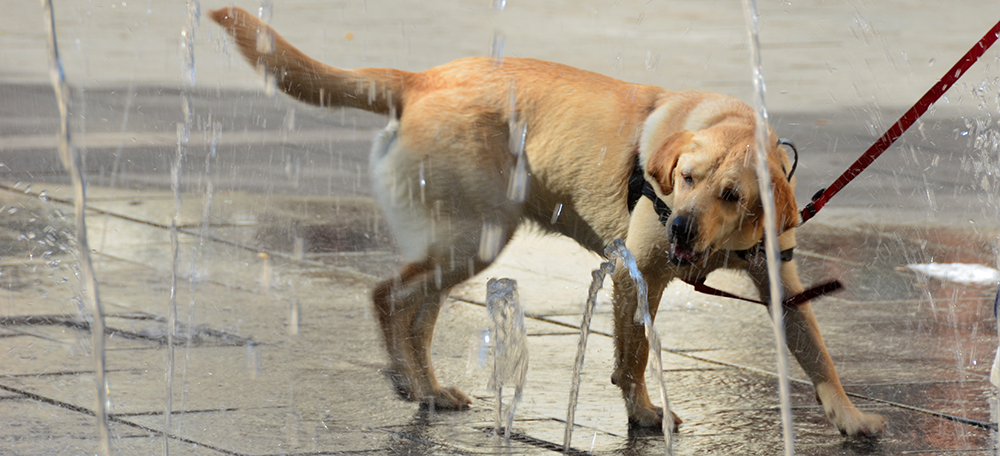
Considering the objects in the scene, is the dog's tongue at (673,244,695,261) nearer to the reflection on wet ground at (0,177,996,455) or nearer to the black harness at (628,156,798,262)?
the black harness at (628,156,798,262)

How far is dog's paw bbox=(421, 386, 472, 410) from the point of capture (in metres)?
4.32

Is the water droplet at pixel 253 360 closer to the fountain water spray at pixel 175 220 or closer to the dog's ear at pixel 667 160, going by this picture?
the fountain water spray at pixel 175 220

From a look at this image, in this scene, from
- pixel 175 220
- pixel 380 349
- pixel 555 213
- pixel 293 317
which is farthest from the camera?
pixel 175 220

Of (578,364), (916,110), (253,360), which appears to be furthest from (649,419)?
(253,360)

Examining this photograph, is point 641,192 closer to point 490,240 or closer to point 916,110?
point 490,240

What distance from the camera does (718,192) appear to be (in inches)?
152

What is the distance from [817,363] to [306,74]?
2189 mm

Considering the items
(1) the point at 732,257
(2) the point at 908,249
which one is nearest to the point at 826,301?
(2) the point at 908,249

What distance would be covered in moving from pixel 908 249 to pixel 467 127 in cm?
379

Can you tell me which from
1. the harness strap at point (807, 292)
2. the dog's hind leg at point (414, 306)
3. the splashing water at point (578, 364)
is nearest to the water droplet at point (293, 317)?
the dog's hind leg at point (414, 306)

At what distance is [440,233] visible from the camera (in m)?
4.50

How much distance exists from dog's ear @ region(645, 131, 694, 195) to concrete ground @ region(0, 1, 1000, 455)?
2.92 ft

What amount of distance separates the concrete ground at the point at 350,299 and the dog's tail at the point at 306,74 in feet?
3.60

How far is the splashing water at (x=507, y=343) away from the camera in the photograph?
167 inches
